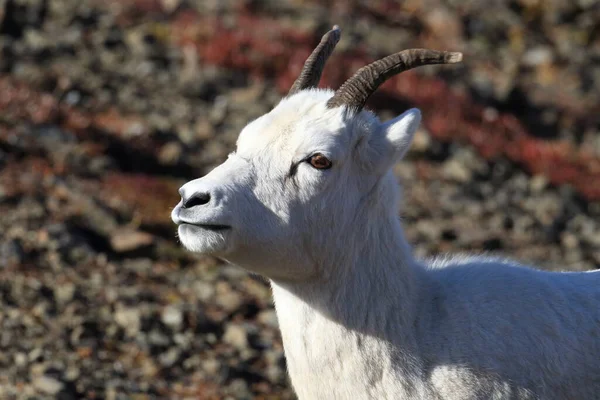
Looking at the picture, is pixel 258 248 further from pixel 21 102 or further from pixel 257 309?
pixel 21 102

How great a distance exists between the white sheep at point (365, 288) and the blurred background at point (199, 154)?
12.3 feet

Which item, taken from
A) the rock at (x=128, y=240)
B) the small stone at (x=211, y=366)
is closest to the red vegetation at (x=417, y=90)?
the rock at (x=128, y=240)

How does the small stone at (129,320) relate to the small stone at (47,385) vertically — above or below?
above

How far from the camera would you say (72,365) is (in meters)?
9.72

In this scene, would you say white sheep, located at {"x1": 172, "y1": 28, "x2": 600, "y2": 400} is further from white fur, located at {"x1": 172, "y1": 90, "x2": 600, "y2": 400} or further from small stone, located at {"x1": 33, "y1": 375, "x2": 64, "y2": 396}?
small stone, located at {"x1": 33, "y1": 375, "x2": 64, "y2": 396}

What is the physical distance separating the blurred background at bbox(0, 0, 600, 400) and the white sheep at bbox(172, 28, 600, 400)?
147 inches

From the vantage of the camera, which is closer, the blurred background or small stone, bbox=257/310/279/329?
the blurred background

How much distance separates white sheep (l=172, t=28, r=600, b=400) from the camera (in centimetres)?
602

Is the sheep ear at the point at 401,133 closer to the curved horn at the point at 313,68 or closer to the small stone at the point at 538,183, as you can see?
the curved horn at the point at 313,68

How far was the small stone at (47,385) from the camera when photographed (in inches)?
357

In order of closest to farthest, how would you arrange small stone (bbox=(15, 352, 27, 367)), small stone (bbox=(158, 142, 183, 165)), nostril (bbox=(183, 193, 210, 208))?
nostril (bbox=(183, 193, 210, 208))
small stone (bbox=(15, 352, 27, 367))
small stone (bbox=(158, 142, 183, 165))

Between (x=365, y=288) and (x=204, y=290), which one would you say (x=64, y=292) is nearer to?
(x=204, y=290)

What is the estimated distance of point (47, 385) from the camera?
912 centimetres

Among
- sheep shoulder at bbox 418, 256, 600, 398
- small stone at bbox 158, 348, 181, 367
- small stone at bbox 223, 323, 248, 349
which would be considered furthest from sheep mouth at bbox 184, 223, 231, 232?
small stone at bbox 223, 323, 248, 349
